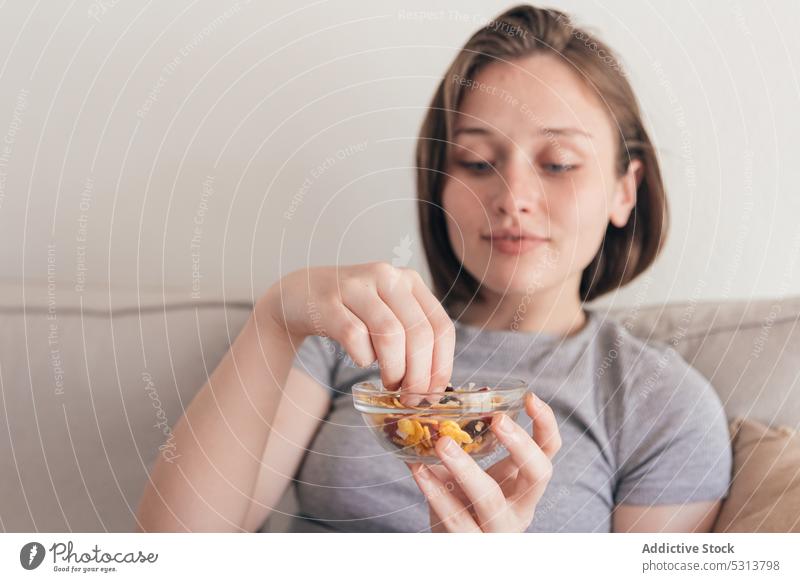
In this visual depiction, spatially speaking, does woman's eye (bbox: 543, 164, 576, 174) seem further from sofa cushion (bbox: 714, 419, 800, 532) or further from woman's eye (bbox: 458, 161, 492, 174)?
sofa cushion (bbox: 714, 419, 800, 532)

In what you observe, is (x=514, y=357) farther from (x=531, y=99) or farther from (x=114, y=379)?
(x=114, y=379)

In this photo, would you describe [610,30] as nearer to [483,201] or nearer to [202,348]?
[483,201]

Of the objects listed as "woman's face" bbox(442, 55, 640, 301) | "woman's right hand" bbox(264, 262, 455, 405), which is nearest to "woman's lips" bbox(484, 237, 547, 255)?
"woman's face" bbox(442, 55, 640, 301)

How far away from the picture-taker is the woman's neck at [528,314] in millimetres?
572

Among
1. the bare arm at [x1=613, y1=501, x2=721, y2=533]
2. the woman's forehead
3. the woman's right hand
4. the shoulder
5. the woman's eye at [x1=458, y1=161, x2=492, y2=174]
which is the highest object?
the woman's forehead

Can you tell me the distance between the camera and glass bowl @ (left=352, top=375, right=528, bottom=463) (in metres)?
0.42

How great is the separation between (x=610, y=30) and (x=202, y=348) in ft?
1.19

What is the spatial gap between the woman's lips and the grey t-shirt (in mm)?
68

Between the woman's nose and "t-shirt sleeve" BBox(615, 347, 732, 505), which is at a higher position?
the woman's nose

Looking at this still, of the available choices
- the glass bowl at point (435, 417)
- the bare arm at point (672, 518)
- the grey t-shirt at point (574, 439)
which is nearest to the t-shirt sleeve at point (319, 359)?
the grey t-shirt at point (574, 439)
